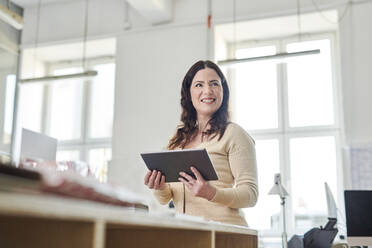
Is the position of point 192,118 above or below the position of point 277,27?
below

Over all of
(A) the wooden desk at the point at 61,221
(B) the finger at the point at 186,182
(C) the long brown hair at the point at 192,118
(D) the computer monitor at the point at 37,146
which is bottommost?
(A) the wooden desk at the point at 61,221

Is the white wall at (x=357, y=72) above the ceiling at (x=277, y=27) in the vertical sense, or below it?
below

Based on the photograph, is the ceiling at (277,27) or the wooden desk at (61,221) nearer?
the wooden desk at (61,221)

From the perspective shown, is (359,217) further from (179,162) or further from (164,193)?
(179,162)

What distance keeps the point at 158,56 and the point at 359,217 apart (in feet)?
12.5

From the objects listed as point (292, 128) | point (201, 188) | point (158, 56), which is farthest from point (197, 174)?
point (158, 56)

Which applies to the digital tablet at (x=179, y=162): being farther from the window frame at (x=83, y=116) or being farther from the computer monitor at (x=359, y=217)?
the window frame at (x=83, y=116)

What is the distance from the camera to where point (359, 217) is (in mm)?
2953

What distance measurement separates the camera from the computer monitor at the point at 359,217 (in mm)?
2912

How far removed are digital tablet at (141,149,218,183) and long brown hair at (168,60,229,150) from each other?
273 millimetres

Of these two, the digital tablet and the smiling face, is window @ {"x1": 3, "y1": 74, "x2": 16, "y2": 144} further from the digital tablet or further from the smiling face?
the digital tablet

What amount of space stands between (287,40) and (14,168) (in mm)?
5836

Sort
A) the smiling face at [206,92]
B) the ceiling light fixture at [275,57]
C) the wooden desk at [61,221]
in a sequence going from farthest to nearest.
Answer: the ceiling light fixture at [275,57]
the smiling face at [206,92]
the wooden desk at [61,221]

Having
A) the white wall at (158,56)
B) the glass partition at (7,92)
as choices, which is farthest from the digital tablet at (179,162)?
the glass partition at (7,92)
